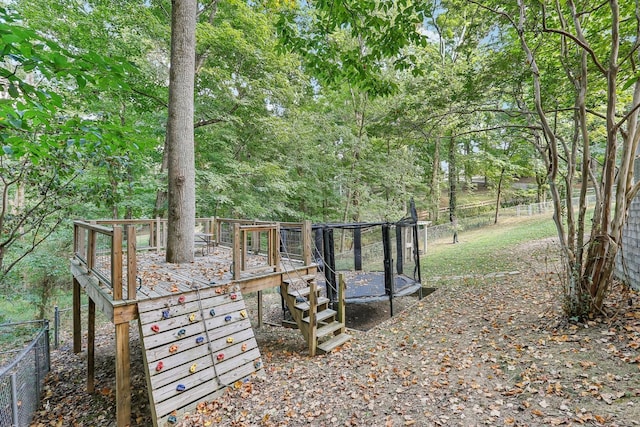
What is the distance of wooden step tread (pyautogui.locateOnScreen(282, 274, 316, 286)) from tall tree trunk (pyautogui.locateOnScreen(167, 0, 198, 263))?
2.12 metres

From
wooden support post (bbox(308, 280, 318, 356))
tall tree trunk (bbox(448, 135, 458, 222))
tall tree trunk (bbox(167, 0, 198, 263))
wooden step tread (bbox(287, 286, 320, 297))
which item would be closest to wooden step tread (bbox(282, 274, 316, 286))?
wooden step tread (bbox(287, 286, 320, 297))

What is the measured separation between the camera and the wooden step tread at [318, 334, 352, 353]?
4.86 meters

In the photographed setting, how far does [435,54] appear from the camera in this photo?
1283 cm

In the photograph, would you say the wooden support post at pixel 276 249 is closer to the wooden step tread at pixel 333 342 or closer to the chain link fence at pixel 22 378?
the wooden step tread at pixel 333 342

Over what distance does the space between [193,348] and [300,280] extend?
6.97ft

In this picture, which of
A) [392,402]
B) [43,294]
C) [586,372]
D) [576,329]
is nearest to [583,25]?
[576,329]

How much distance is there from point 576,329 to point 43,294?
41.8 ft

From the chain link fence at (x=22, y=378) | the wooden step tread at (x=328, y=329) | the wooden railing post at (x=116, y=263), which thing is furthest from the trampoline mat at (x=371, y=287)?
the chain link fence at (x=22, y=378)

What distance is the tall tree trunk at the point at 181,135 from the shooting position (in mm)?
5621

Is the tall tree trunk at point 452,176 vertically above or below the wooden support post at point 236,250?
above

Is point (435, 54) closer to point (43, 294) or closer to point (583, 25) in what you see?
point (583, 25)

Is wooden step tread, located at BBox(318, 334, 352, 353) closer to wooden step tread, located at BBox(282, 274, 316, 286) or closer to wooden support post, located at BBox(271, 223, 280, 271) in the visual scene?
wooden step tread, located at BBox(282, 274, 316, 286)

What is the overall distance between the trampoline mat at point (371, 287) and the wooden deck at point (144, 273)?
5.25 ft

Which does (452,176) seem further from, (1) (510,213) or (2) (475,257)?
Answer: (2) (475,257)
